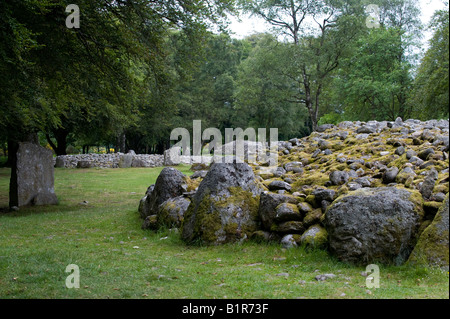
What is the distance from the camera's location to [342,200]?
271 inches

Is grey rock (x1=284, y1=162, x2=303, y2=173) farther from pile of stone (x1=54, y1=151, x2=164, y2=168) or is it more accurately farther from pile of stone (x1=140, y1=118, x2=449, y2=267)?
pile of stone (x1=54, y1=151, x2=164, y2=168)

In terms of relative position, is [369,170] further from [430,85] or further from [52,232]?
[52,232]

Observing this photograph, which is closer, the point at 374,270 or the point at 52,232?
the point at 374,270

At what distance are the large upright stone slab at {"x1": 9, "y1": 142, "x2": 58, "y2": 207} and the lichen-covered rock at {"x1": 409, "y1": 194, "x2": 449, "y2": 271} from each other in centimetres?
1319

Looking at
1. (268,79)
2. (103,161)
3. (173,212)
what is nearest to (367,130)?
(173,212)

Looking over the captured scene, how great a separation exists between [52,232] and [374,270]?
8.11 meters

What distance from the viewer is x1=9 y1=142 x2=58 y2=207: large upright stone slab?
46.6 feet

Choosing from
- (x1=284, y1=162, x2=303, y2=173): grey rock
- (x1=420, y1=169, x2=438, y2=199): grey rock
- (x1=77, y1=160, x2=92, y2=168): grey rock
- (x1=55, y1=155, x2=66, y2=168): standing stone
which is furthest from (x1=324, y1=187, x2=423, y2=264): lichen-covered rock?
(x1=55, y1=155, x2=66, y2=168): standing stone

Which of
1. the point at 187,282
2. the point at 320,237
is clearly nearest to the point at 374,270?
the point at 320,237

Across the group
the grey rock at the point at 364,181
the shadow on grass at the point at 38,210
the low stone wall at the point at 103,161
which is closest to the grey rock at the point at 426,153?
the grey rock at the point at 364,181

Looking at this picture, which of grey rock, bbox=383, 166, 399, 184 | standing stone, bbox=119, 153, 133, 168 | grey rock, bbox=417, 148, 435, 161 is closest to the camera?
grey rock, bbox=383, 166, 399, 184

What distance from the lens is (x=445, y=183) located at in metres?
7.15

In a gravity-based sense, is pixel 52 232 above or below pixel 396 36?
below

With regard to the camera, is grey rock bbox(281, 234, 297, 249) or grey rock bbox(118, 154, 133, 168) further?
grey rock bbox(118, 154, 133, 168)
